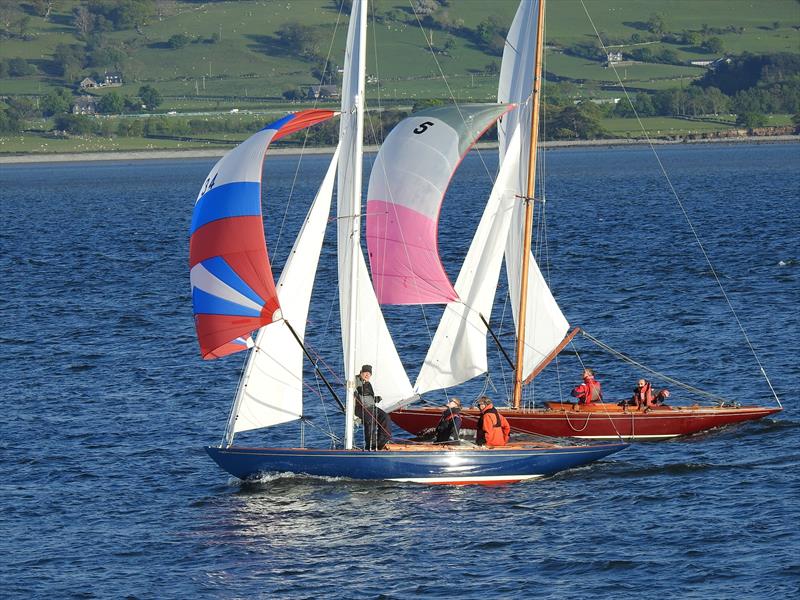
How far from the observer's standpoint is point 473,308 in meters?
37.2

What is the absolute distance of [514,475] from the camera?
32.8 metres

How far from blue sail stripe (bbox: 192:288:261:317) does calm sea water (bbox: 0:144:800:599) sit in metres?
4.33

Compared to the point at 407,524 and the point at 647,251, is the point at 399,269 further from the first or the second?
the point at 647,251

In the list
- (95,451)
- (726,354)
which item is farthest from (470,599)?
(726,354)

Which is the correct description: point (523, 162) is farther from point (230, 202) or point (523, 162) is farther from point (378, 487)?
point (378, 487)

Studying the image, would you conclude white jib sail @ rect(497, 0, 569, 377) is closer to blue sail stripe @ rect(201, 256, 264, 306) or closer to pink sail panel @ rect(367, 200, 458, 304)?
pink sail panel @ rect(367, 200, 458, 304)

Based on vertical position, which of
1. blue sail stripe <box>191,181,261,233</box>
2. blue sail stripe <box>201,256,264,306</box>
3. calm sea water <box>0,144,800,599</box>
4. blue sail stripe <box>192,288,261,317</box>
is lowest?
calm sea water <box>0,144,800,599</box>

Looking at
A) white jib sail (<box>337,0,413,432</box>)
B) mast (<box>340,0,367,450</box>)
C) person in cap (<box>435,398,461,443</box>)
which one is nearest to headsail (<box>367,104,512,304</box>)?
white jib sail (<box>337,0,413,432</box>)

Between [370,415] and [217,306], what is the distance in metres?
4.43

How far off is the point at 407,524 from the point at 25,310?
38.3 m

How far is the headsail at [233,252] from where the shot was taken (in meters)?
30.2

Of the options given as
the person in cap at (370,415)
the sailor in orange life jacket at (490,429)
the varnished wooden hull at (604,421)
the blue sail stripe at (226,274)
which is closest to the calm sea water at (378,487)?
the varnished wooden hull at (604,421)

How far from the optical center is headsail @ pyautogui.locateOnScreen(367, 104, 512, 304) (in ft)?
108

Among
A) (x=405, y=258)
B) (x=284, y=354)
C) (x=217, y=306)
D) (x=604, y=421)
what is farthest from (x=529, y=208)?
(x=217, y=306)
